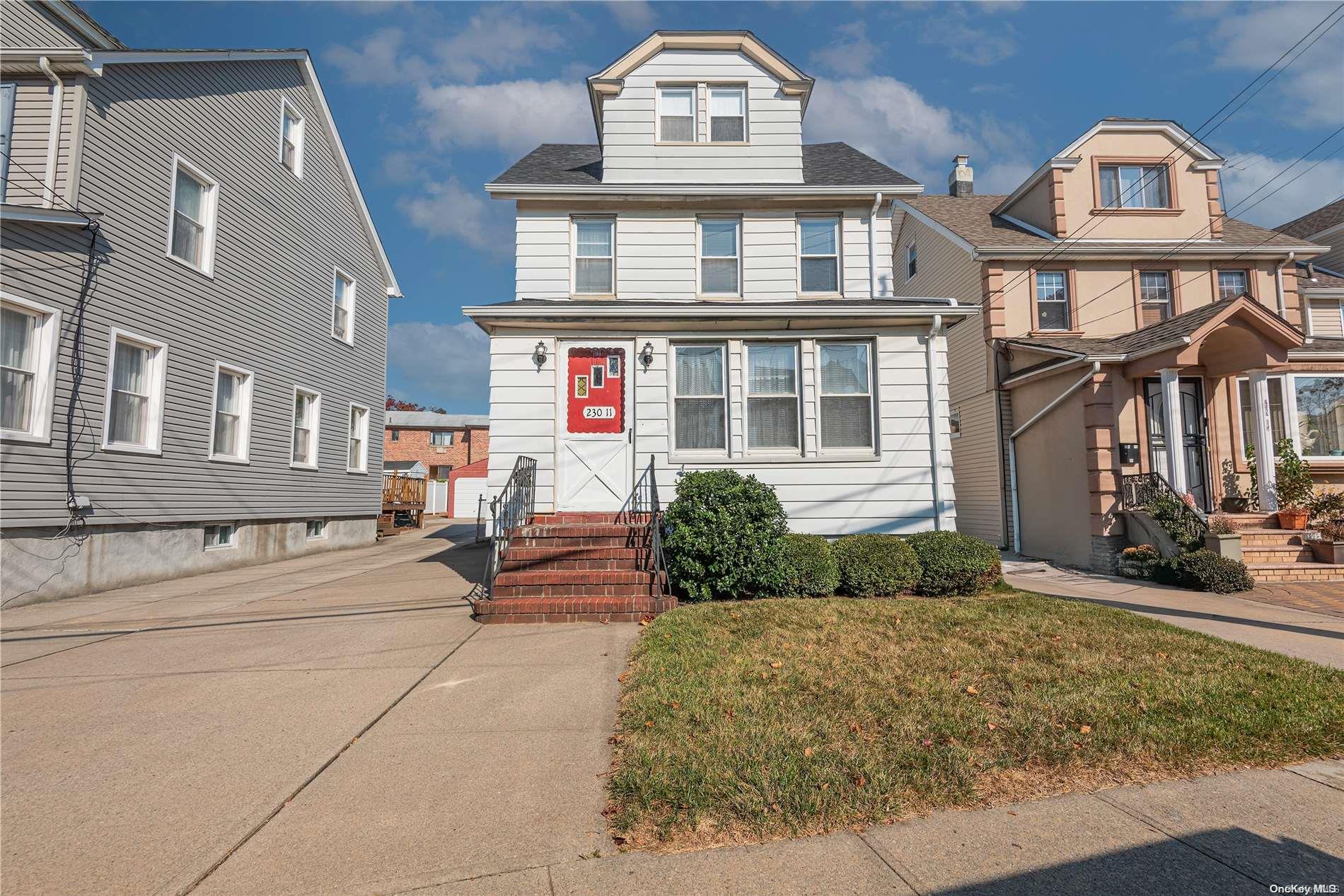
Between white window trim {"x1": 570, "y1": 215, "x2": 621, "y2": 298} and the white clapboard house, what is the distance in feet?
0.10

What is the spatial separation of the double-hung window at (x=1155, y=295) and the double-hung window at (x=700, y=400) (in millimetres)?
10819

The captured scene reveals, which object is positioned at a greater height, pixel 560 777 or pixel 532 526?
pixel 532 526

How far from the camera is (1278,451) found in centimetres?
1234

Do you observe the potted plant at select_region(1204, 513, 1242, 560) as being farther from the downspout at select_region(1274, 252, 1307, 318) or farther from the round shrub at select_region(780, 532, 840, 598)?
the downspout at select_region(1274, 252, 1307, 318)

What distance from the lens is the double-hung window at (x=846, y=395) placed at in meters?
10.5

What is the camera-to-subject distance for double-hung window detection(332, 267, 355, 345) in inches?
664

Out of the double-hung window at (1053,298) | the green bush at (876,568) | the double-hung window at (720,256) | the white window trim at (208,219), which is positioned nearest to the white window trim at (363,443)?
the white window trim at (208,219)

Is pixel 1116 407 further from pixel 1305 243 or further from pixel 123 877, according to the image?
pixel 123 877

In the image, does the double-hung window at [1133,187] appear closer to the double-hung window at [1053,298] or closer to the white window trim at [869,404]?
the double-hung window at [1053,298]

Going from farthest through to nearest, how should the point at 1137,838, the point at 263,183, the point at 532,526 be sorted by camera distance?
Result: the point at 263,183 → the point at 532,526 → the point at 1137,838

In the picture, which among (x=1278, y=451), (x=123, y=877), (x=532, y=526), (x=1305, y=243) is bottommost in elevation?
(x=123, y=877)

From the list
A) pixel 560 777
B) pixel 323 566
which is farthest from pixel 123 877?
pixel 323 566

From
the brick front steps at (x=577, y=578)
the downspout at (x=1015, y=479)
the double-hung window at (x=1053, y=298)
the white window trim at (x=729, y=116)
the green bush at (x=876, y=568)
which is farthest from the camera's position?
the double-hung window at (x=1053, y=298)

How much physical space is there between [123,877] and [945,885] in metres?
3.20
